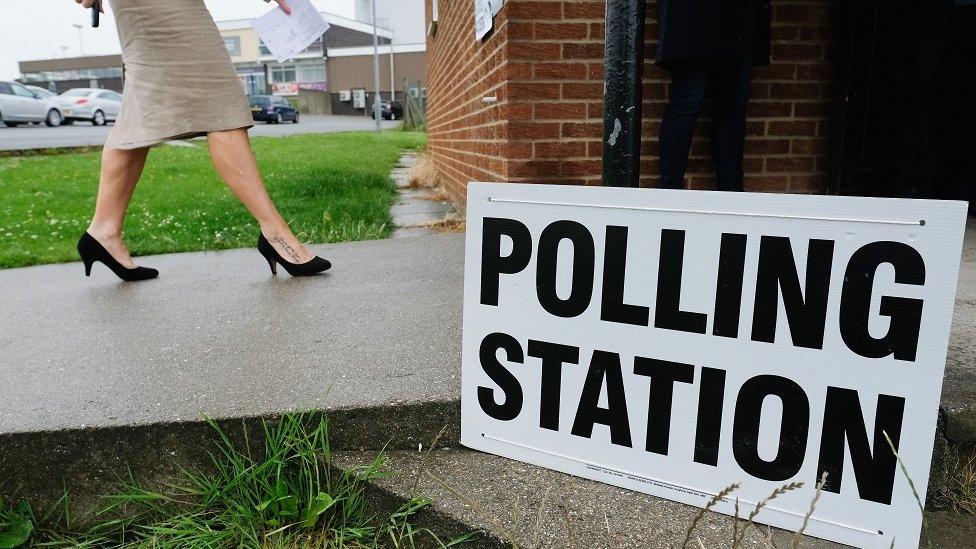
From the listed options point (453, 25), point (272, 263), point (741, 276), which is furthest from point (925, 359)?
point (453, 25)

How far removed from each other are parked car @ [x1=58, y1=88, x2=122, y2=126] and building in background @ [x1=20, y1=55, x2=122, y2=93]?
47.8 meters

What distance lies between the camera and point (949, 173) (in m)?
4.21

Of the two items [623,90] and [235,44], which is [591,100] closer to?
[623,90]

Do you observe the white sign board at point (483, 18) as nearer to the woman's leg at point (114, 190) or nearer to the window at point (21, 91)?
the woman's leg at point (114, 190)

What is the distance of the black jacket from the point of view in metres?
2.74

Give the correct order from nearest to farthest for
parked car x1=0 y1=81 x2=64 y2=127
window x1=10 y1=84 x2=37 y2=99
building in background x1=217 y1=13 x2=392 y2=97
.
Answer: parked car x1=0 y1=81 x2=64 y2=127, window x1=10 y1=84 x2=37 y2=99, building in background x1=217 y1=13 x2=392 y2=97

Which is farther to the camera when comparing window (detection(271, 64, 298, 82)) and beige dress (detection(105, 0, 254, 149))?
window (detection(271, 64, 298, 82))

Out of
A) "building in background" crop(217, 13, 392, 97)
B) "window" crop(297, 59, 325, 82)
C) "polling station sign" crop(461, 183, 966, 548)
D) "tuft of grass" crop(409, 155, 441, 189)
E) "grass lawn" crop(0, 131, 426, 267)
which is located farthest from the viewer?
"building in background" crop(217, 13, 392, 97)

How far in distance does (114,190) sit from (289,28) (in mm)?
1038

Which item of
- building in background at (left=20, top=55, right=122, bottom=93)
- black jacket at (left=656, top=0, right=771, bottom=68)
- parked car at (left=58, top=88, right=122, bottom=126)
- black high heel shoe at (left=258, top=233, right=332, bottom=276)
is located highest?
building in background at (left=20, top=55, right=122, bottom=93)

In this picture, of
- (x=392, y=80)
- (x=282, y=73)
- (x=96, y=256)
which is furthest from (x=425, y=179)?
(x=282, y=73)

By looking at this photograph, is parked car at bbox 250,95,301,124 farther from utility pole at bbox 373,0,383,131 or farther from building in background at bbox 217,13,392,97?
building in background at bbox 217,13,392,97

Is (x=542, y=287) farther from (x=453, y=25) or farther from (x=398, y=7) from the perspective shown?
(x=398, y=7)

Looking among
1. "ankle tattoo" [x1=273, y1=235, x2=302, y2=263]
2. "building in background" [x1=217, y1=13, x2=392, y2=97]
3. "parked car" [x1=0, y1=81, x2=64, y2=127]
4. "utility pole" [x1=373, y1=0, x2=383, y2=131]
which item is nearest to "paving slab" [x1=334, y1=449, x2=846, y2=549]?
→ "ankle tattoo" [x1=273, y1=235, x2=302, y2=263]
